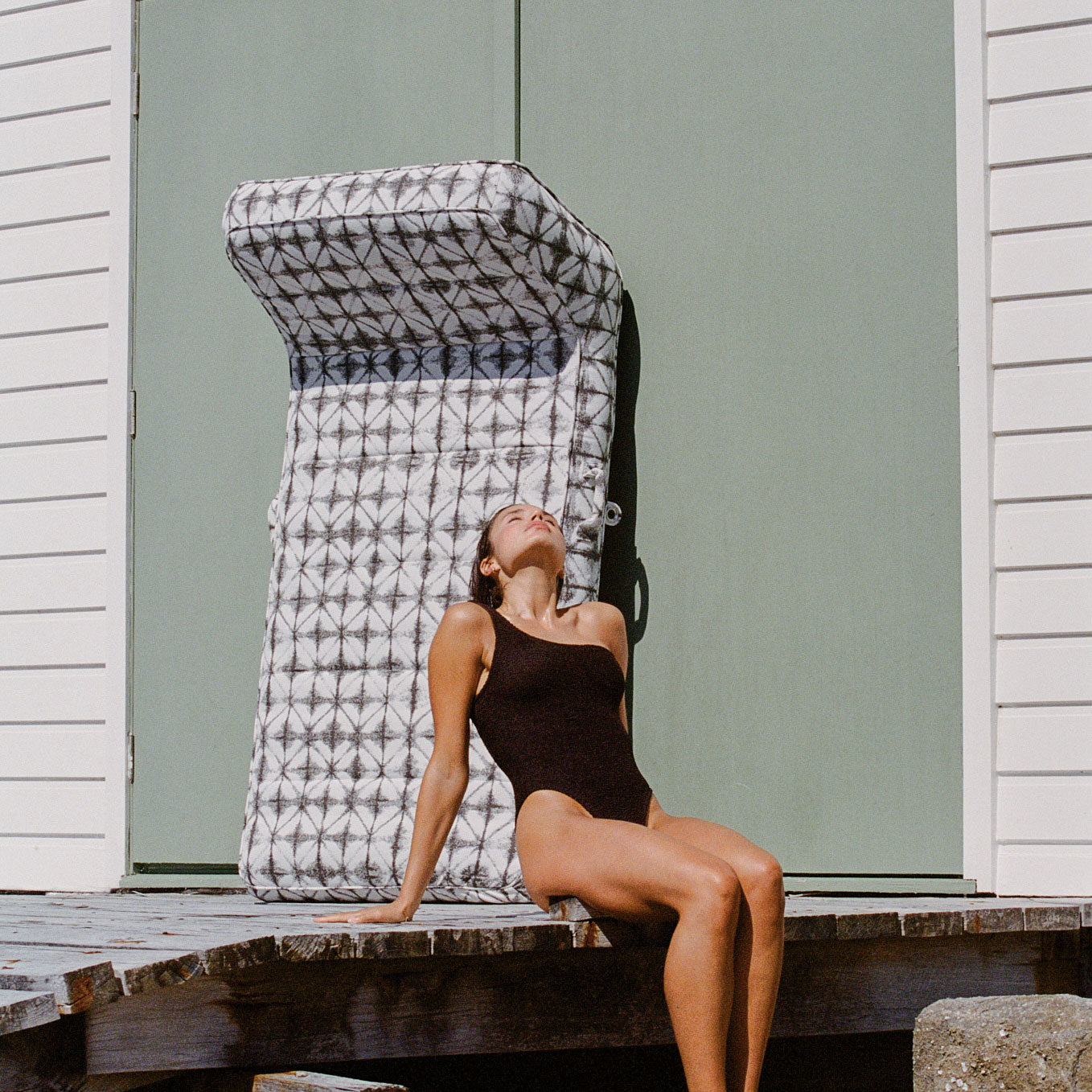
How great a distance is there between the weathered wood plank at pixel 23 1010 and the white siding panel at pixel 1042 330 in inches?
109

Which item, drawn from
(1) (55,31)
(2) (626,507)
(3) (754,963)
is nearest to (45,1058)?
(3) (754,963)

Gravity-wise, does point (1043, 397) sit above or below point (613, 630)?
above

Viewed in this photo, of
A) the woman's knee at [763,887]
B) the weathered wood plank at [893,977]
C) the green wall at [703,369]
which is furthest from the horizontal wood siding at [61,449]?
the woman's knee at [763,887]

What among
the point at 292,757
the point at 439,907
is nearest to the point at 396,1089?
the point at 439,907

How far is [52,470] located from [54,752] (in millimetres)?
845

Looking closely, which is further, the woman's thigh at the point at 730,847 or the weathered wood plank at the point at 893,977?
the weathered wood plank at the point at 893,977

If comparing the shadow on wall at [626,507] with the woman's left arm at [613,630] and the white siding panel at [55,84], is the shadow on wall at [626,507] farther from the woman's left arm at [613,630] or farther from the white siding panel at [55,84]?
the white siding panel at [55,84]

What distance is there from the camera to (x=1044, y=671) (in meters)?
3.73

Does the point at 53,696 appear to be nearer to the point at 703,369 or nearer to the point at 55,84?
the point at 55,84

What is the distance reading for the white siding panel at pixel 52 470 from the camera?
4633mm

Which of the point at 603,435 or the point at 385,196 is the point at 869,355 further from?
the point at 385,196

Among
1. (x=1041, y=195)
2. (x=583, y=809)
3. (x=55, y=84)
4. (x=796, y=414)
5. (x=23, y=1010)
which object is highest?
(x=55, y=84)

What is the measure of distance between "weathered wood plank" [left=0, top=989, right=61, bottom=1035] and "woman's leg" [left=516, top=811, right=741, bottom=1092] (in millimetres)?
997

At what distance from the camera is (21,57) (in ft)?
15.8
